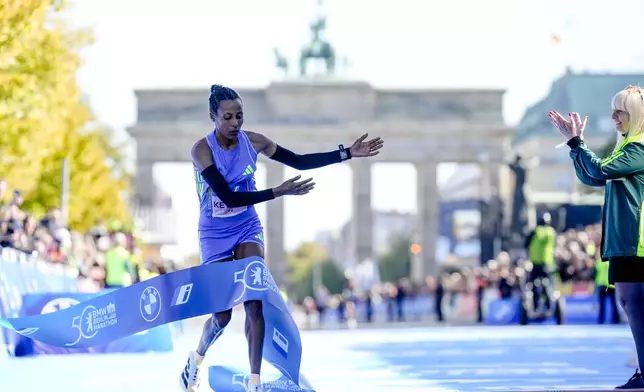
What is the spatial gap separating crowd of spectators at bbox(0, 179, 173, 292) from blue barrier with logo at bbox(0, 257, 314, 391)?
1031 cm

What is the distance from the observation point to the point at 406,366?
1235cm

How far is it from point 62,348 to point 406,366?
4.68 metres

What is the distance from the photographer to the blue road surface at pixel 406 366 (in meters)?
9.74

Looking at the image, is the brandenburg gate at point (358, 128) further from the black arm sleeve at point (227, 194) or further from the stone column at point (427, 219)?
the black arm sleeve at point (227, 194)

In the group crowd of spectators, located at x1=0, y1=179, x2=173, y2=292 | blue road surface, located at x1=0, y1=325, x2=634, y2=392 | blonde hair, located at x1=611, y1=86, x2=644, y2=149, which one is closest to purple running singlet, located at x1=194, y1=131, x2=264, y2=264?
blue road surface, located at x1=0, y1=325, x2=634, y2=392

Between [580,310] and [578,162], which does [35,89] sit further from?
[578,162]

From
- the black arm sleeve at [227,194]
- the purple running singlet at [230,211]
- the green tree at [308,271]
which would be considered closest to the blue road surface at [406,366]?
the purple running singlet at [230,211]

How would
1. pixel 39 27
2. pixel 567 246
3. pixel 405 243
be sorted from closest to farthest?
pixel 39 27 < pixel 567 246 < pixel 405 243

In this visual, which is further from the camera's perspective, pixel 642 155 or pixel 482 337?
pixel 482 337

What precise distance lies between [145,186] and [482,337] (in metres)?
57.3

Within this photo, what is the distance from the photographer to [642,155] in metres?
8.20

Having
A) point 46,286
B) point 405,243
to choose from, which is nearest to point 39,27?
point 46,286

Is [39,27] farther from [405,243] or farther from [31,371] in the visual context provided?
[405,243]

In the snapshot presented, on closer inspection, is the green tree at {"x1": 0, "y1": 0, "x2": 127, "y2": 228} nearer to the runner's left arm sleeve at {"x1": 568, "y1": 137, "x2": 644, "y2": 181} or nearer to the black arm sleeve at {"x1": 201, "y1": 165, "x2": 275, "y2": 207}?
the black arm sleeve at {"x1": 201, "y1": 165, "x2": 275, "y2": 207}
